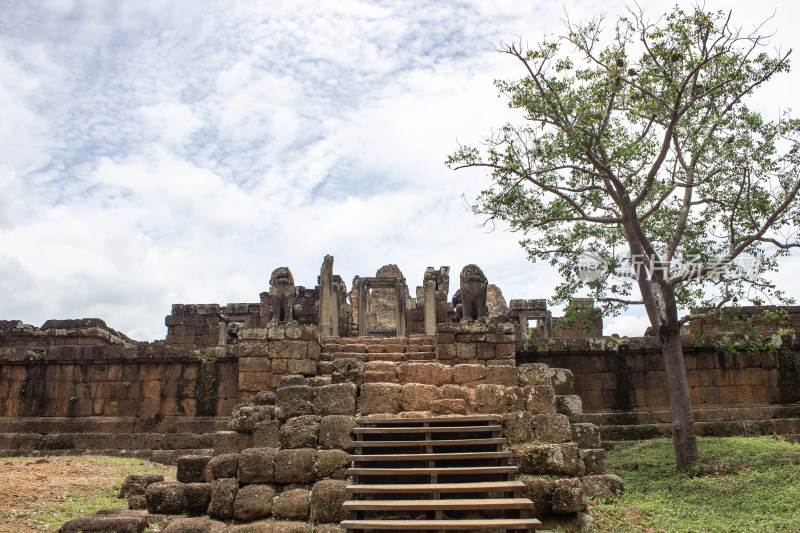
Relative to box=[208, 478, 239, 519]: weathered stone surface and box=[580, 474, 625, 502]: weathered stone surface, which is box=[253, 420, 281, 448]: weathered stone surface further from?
box=[580, 474, 625, 502]: weathered stone surface

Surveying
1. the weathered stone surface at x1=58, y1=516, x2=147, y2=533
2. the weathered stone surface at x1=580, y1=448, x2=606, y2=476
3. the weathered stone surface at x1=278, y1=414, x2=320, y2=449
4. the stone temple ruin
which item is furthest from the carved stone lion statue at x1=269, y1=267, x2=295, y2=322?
the weathered stone surface at x1=580, y1=448, x2=606, y2=476

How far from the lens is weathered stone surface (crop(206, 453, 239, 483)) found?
22.2ft

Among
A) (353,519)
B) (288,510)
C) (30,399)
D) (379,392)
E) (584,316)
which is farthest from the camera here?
(30,399)

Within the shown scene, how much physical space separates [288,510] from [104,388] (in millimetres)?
6962

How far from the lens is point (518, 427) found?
7.11 metres

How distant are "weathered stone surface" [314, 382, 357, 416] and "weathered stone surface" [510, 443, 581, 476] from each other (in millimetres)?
2022

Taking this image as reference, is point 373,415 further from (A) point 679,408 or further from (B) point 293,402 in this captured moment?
(A) point 679,408

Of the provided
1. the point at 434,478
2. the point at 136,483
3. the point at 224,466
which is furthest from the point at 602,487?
the point at 136,483

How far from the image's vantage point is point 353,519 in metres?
5.81

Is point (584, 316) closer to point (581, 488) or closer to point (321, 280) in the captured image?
point (581, 488)

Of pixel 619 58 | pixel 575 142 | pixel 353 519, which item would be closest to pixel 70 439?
pixel 353 519

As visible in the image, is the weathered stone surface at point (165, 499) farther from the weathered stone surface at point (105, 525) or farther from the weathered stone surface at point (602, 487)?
the weathered stone surface at point (602, 487)

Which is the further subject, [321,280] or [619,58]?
[321,280]

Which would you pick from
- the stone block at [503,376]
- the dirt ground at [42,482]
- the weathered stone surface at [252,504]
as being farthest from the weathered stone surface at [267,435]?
the stone block at [503,376]
